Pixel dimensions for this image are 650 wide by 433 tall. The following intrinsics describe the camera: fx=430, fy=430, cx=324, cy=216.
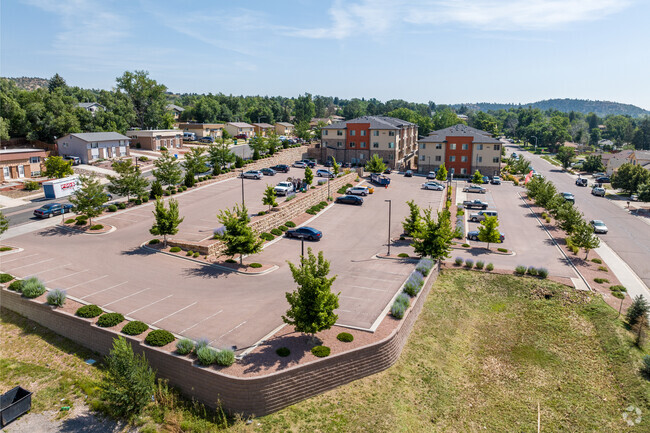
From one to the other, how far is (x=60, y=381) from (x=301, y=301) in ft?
45.0

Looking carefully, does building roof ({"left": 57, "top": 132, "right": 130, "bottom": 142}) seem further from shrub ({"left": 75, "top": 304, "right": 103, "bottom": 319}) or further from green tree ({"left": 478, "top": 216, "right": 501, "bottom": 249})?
green tree ({"left": 478, "top": 216, "right": 501, "bottom": 249})

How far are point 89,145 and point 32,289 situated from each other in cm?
5462

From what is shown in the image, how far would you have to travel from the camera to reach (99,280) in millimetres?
32219

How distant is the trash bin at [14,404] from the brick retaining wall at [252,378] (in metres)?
4.34

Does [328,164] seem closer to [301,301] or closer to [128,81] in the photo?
[128,81]

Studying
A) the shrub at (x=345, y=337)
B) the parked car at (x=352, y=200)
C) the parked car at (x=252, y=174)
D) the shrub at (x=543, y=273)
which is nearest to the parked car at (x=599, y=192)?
the parked car at (x=352, y=200)

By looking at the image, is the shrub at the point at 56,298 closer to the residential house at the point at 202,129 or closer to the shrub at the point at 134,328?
the shrub at the point at 134,328

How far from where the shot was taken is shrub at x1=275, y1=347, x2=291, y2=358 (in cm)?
2288

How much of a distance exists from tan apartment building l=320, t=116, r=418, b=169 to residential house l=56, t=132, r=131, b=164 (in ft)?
141

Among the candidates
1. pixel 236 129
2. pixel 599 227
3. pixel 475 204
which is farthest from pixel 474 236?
pixel 236 129

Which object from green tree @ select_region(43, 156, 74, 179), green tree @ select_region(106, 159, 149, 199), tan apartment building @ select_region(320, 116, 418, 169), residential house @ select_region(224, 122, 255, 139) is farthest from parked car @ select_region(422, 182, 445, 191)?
residential house @ select_region(224, 122, 255, 139)

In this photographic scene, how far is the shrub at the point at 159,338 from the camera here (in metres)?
23.3

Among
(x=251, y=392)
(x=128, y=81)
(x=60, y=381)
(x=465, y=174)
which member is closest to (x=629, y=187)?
(x=465, y=174)

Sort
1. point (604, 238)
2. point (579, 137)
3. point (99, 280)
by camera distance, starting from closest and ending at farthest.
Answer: point (99, 280), point (604, 238), point (579, 137)
